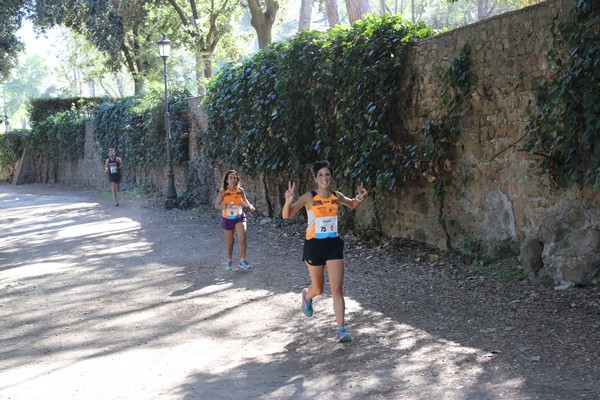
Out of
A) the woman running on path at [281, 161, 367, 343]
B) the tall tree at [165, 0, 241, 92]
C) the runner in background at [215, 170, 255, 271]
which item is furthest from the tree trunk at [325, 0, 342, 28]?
the woman running on path at [281, 161, 367, 343]

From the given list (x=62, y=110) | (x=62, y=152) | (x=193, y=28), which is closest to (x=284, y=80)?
(x=193, y=28)

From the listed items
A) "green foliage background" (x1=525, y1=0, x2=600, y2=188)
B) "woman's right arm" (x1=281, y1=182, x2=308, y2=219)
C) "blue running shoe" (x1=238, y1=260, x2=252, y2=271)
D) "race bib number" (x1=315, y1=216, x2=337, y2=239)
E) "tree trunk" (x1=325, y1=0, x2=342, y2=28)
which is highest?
"tree trunk" (x1=325, y1=0, x2=342, y2=28)

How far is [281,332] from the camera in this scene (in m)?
7.09

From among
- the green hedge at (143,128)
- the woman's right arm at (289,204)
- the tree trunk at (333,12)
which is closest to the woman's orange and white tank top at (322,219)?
the woman's right arm at (289,204)

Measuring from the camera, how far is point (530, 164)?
8.61m

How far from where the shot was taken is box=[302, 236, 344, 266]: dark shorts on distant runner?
6758 millimetres

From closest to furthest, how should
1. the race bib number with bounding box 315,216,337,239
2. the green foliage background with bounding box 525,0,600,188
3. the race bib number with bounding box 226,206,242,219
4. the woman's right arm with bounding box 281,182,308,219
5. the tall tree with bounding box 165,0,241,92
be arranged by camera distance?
1. the woman's right arm with bounding box 281,182,308,219
2. the race bib number with bounding box 315,216,337,239
3. the green foliage background with bounding box 525,0,600,188
4. the race bib number with bounding box 226,206,242,219
5. the tall tree with bounding box 165,0,241,92

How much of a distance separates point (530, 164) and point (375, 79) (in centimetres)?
321

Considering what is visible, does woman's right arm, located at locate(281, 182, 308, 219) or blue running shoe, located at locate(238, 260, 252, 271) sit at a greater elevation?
woman's right arm, located at locate(281, 182, 308, 219)

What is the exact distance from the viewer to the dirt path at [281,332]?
5.37 metres

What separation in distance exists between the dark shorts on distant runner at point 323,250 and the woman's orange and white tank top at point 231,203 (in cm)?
389

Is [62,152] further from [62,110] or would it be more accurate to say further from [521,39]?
[521,39]

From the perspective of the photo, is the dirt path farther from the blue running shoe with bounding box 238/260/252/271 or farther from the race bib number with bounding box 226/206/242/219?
the race bib number with bounding box 226/206/242/219

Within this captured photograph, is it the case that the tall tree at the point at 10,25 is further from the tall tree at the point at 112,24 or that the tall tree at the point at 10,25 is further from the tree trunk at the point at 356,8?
the tree trunk at the point at 356,8
